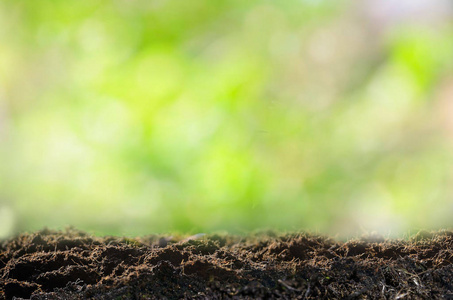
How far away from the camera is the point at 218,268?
0.97 m

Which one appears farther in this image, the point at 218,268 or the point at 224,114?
the point at 224,114

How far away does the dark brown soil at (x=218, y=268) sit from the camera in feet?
3.11

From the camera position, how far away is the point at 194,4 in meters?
1.30

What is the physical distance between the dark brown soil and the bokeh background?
0.45ft

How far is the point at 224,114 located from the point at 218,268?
477 millimetres

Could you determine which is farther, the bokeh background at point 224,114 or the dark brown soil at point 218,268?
the bokeh background at point 224,114

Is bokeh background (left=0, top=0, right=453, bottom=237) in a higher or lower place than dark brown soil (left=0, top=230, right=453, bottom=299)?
higher

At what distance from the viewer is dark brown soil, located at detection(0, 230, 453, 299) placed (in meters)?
0.95

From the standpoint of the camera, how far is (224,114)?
4.06ft

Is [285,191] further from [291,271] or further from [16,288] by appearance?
[16,288]

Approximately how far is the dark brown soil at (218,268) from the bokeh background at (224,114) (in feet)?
0.45

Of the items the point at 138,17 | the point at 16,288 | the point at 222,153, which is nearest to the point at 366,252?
the point at 222,153

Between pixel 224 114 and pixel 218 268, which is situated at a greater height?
pixel 224 114

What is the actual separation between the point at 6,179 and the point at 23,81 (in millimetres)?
316
